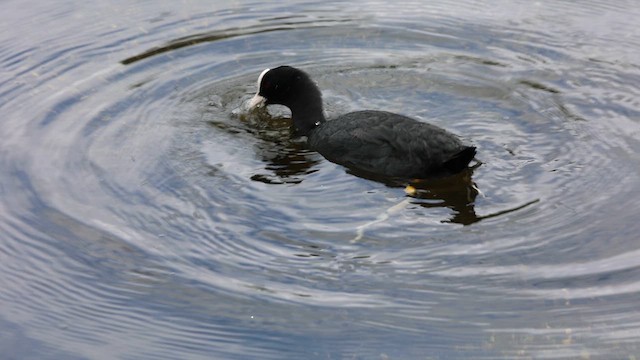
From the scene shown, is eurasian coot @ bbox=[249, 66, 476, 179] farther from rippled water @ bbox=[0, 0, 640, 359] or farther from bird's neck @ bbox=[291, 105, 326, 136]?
rippled water @ bbox=[0, 0, 640, 359]

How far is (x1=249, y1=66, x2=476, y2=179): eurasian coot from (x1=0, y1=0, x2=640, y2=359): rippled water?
6.8 inches

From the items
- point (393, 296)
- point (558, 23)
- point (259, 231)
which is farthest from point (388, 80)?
point (393, 296)

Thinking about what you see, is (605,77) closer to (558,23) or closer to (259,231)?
(558,23)

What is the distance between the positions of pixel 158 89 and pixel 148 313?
133 inches

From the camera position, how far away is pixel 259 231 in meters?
6.06

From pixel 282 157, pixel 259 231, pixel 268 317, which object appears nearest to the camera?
pixel 268 317

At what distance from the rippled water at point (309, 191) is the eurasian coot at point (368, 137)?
0.17 m

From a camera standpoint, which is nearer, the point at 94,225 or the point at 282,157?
the point at 94,225

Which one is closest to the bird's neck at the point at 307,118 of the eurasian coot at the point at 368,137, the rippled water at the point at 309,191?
the eurasian coot at the point at 368,137

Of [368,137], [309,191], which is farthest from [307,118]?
[309,191]

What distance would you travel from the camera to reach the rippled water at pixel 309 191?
5.17 metres

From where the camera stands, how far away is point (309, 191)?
21.9ft

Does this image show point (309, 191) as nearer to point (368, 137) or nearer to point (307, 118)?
point (368, 137)

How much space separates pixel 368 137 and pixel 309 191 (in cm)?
66
